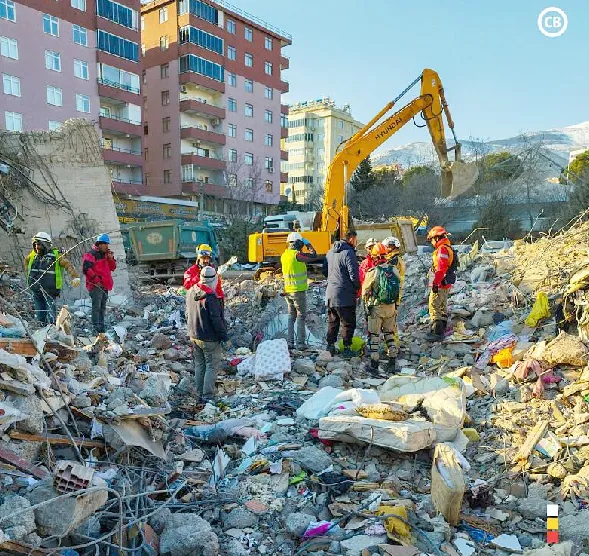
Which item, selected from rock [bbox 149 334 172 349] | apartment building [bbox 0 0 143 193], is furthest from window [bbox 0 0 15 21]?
rock [bbox 149 334 172 349]

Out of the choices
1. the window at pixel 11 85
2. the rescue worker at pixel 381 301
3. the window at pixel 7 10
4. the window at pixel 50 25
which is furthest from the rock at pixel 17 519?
the window at pixel 50 25

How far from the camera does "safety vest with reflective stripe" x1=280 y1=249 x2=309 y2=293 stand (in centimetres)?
740

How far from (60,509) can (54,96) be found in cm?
3144

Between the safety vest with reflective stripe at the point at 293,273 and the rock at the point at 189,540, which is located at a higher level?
the safety vest with reflective stripe at the point at 293,273

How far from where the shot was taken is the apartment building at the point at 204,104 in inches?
1465

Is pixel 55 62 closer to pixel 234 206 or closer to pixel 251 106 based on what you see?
pixel 234 206

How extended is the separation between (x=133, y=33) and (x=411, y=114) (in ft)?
91.2

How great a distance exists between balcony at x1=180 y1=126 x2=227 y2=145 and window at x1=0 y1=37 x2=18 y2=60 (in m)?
12.0

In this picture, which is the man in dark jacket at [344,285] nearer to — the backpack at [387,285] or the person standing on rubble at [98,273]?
the backpack at [387,285]

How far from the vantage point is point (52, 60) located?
29297 millimetres

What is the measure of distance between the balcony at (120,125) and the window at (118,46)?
388cm

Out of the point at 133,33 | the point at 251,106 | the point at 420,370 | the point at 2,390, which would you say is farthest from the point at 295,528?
the point at 251,106

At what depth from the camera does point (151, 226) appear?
52.9 ft

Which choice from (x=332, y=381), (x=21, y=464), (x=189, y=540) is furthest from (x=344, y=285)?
(x=21, y=464)
